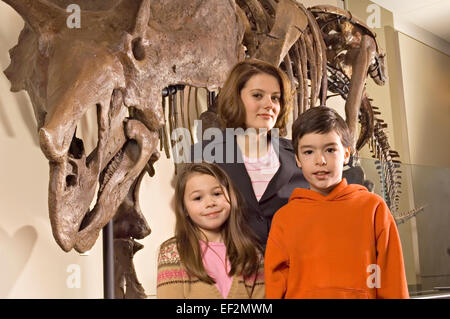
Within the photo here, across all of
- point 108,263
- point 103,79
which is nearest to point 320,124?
point 103,79

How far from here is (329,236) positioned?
132 centimetres

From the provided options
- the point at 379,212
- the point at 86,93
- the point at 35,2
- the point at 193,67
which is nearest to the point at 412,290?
the point at 379,212

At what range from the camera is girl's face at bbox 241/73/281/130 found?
5.28ft

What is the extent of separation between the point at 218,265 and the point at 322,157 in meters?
0.37

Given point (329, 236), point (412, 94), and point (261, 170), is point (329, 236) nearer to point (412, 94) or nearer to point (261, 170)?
point (261, 170)

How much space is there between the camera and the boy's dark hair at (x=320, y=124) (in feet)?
4.53

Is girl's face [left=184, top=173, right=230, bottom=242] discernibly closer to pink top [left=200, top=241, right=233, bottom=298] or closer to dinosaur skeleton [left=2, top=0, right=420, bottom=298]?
pink top [left=200, top=241, right=233, bottom=298]

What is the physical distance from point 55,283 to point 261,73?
1.54m

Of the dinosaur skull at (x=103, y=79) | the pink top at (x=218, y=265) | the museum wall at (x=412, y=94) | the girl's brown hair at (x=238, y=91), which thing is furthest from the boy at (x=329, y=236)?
the museum wall at (x=412, y=94)

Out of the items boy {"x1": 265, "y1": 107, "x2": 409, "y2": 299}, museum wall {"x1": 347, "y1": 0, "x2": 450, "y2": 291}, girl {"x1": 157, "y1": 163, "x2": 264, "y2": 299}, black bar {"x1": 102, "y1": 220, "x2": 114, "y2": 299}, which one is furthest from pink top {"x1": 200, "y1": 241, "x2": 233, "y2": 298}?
museum wall {"x1": 347, "y1": 0, "x2": 450, "y2": 291}

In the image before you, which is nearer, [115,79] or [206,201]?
[206,201]

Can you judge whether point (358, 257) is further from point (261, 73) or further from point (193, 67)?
point (193, 67)

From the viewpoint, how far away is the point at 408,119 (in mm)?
5297

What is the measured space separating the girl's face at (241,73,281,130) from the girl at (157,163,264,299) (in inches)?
10.4
